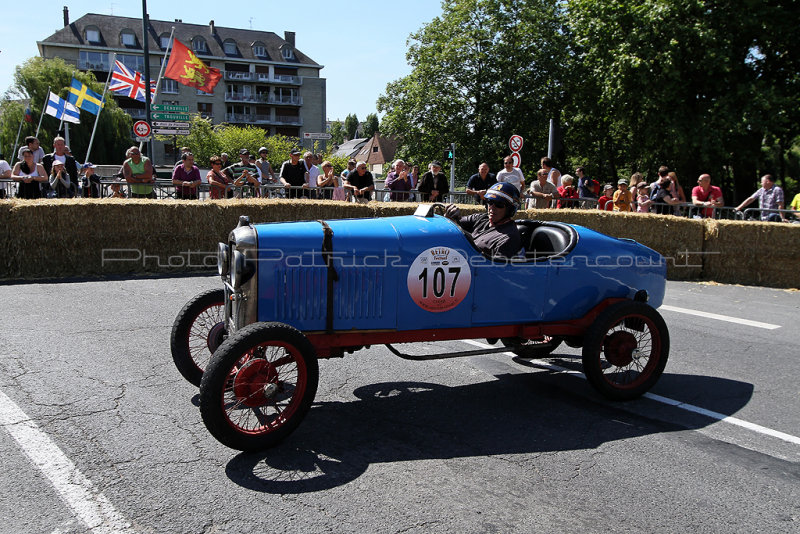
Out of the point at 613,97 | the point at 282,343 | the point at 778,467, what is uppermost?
the point at 613,97

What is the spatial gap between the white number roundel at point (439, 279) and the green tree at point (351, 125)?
17520cm

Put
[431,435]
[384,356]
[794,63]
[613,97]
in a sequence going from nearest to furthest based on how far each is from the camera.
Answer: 1. [431,435]
2. [384,356]
3. [794,63]
4. [613,97]

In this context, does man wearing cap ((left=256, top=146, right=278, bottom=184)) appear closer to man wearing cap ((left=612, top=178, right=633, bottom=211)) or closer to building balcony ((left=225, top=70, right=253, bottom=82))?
man wearing cap ((left=612, top=178, right=633, bottom=211))

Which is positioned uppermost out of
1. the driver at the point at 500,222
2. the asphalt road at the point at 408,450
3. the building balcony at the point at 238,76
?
the building balcony at the point at 238,76

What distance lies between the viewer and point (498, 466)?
3715mm

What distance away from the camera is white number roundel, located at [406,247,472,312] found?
14.7 ft

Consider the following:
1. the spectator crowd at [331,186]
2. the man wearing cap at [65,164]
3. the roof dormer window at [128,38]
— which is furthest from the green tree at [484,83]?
the roof dormer window at [128,38]

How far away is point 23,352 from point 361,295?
135 inches

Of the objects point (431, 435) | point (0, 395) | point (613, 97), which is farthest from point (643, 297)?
point (613, 97)

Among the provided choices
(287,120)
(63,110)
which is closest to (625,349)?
(63,110)

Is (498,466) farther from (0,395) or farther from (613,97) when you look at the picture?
(613,97)

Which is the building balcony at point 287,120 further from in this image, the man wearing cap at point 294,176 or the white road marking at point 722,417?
the white road marking at point 722,417

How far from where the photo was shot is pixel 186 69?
2295 centimetres

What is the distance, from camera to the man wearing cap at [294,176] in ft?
45.0
